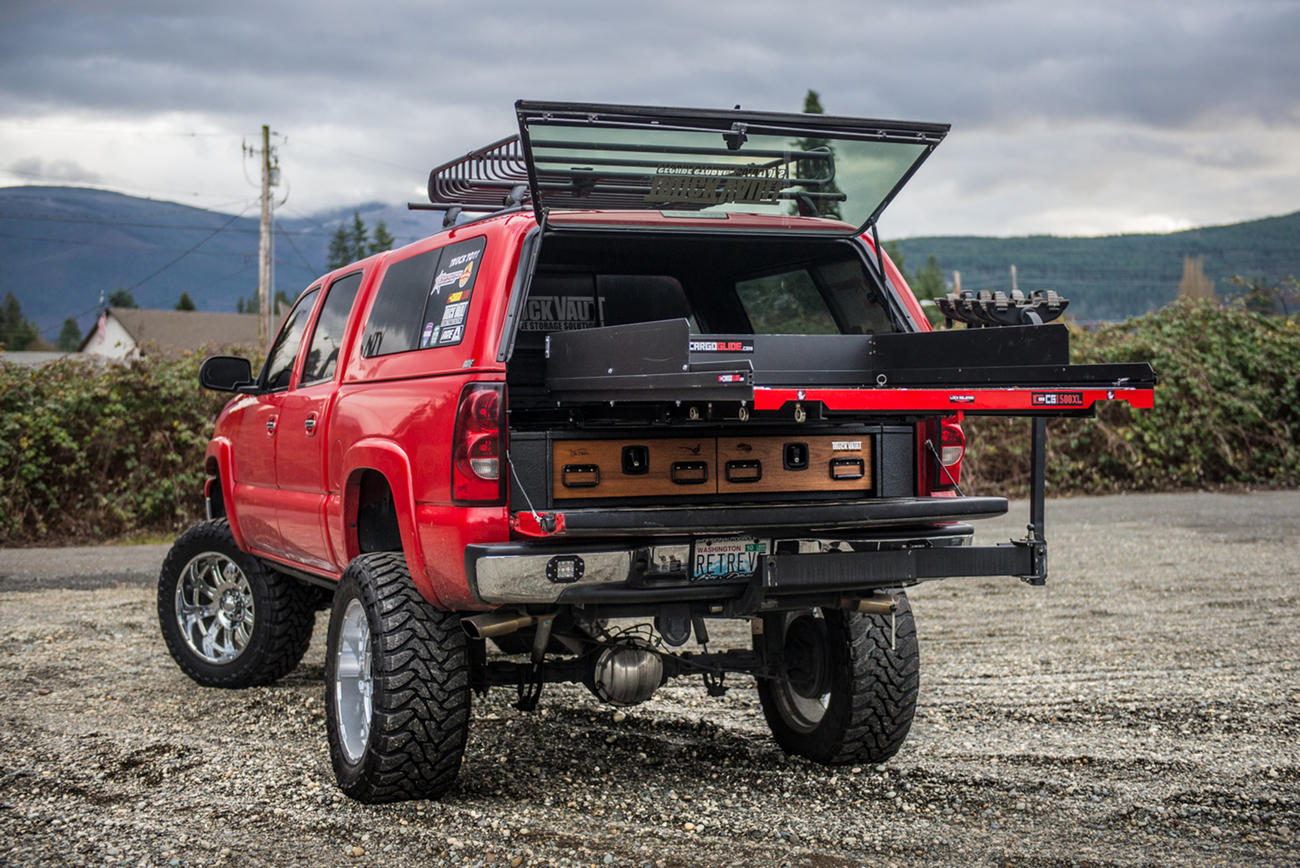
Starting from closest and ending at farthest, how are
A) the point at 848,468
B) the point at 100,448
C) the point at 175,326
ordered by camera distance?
the point at 848,468 → the point at 100,448 → the point at 175,326

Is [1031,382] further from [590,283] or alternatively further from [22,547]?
[22,547]

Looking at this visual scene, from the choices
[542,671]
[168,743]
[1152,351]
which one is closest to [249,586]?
[168,743]

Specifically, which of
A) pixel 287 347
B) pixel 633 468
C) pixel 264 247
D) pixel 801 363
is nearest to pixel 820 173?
pixel 801 363

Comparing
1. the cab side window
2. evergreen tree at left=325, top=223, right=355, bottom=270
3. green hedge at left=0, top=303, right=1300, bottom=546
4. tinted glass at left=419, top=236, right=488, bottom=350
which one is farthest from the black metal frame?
evergreen tree at left=325, top=223, right=355, bottom=270

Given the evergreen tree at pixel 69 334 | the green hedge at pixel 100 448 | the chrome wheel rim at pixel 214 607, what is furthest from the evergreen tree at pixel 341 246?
the chrome wheel rim at pixel 214 607

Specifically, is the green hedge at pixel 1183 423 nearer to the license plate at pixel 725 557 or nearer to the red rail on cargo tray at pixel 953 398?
the red rail on cargo tray at pixel 953 398

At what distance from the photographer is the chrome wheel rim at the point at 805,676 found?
5312mm

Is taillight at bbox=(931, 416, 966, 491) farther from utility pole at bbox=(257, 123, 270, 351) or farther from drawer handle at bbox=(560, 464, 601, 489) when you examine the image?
utility pole at bbox=(257, 123, 270, 351)

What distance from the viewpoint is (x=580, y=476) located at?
14.0 feet

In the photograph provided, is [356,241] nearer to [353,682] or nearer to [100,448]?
[100,448]

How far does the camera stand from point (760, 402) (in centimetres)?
375

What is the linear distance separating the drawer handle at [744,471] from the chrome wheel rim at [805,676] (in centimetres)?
105

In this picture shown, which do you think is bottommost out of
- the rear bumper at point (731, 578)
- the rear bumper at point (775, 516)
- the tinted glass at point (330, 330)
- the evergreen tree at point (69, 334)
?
the rear bumper at point (731, 578)

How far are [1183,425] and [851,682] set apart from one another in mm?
13356
